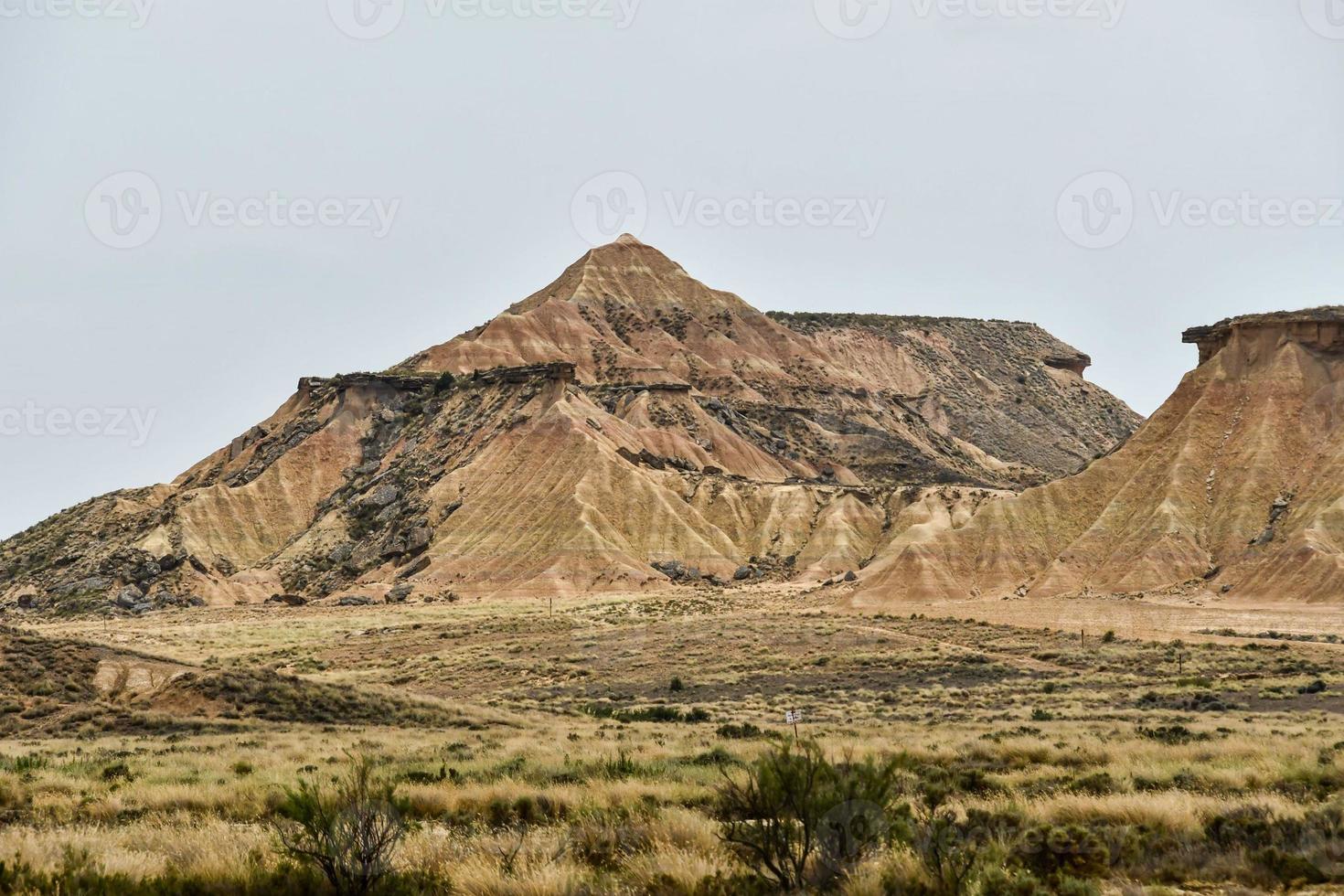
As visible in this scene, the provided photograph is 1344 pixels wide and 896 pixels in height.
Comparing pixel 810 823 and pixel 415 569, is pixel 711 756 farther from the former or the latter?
pixel 415 569

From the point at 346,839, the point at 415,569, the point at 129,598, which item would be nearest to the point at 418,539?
the point at 415,569

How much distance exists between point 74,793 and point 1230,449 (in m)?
69.4

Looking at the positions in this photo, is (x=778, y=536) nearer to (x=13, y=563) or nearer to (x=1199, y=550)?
(x=1199, y=550)

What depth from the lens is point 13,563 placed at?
10444cm

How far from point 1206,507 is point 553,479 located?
5123 centimetres

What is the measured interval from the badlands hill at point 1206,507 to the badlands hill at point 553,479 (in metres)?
9.42

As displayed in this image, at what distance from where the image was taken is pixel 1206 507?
2753 inches

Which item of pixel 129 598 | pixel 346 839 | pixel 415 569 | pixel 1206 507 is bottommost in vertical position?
pixel 346 839

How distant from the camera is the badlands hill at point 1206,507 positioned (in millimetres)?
63719

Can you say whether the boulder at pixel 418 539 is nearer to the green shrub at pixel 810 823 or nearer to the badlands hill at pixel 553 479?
the badlands hill at pixel 553 479

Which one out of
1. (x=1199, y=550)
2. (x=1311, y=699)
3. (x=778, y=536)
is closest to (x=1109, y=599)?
(x=1199, y=550)

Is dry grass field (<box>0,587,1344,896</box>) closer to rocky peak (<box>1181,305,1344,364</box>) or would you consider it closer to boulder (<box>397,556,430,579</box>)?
rocky peak (<box>1181,305,1344,364</box>)

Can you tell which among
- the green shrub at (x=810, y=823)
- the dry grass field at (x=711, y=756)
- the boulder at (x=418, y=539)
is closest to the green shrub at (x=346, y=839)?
the dry grass field at (x=711, y=756)

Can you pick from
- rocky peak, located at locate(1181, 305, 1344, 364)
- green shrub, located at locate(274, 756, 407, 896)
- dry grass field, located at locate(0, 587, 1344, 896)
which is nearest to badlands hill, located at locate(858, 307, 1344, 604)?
rocky peak, located at locate(1181, 305, 1344, 364)
